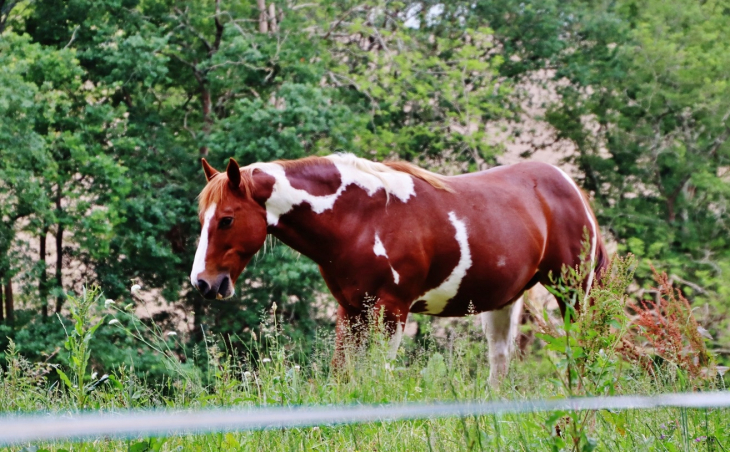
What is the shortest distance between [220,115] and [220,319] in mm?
4811

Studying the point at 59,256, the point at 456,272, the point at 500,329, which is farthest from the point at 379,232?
the point at 59,256

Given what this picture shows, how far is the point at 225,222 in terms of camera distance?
469cm

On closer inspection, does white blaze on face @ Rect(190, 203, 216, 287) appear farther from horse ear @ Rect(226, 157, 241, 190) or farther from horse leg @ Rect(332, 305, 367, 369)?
horse leg @ Rect(332, 305, 367, 369)

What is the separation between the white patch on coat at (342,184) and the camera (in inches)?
191

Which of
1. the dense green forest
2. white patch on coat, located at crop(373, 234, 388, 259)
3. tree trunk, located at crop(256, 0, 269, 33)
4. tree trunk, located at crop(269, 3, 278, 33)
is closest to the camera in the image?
white patch on coat, located at crop(373, 234, 388, 259)

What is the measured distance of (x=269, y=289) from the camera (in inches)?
618

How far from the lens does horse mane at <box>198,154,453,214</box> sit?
15.4 ft

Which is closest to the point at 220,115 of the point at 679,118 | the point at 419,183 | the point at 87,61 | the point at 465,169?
the point at 87,61

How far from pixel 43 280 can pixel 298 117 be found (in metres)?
5.63

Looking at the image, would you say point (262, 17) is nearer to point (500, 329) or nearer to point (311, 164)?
point (500, 329)

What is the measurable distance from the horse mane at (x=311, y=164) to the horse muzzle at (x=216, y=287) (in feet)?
1.40

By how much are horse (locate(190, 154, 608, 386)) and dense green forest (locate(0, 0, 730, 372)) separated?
6.71m

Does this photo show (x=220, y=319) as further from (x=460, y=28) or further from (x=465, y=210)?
(x=465, y=210)

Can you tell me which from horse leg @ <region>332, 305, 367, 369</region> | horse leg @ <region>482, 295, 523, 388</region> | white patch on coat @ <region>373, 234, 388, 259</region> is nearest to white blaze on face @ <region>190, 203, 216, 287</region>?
horse leg @ <region>332, 305, 367, 369</region>
